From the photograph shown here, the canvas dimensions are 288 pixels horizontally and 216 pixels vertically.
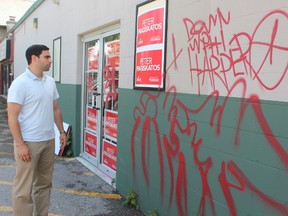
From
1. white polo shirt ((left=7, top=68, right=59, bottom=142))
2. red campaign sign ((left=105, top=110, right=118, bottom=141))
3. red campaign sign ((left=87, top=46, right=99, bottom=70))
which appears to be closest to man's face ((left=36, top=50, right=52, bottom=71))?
white polo shirt ((left=7, top=68, right=59, bottom=142))

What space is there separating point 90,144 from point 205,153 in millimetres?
3767

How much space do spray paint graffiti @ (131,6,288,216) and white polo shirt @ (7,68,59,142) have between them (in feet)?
3.94

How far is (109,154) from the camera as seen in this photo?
5.72 meters

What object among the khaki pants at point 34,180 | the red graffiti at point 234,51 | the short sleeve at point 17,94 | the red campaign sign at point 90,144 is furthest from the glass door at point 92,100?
the red graffiti at point 234,51

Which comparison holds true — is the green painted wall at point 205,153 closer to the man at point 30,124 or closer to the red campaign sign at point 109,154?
the red campaign sign at point 109,154

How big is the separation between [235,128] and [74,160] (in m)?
4.69

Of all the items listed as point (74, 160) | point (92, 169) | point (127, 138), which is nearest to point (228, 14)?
point (127, 138)

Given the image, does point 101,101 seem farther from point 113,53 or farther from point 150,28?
point 150,28

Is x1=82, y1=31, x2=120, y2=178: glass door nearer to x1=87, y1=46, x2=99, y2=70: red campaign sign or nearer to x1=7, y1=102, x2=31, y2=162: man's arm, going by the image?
x1=87, y1=46, x2=99, y2=70: red campaign sign

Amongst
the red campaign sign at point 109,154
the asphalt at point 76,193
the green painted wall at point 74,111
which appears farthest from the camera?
the green painted wall at point 74,111

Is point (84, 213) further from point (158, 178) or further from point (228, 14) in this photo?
point (228, 14)

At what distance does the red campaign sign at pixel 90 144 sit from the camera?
6383 mm

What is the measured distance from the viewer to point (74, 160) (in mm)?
6934

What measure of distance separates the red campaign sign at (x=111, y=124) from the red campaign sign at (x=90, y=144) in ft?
2.05
